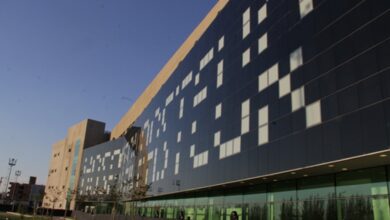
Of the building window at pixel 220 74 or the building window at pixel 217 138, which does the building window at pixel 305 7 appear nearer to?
the building window at pixel 220 74

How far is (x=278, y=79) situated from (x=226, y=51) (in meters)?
11.9

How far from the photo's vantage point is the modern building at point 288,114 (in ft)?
58.3

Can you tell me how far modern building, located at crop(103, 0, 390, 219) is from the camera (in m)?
17.8

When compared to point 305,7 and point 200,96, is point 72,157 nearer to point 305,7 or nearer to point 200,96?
point 200,96

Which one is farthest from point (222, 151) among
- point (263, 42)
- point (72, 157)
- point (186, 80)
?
point (72, 157)

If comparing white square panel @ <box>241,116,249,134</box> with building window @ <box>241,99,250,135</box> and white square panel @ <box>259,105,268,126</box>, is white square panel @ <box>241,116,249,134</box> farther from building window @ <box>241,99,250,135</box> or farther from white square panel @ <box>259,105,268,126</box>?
white square panel @ <box>259,105,268,126</box>

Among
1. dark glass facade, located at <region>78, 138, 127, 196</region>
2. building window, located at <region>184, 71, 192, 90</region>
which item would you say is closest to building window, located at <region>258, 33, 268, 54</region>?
building window, located at <region>184, 71, 192, 90</region>

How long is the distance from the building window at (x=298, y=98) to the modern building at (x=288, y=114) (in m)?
0.06

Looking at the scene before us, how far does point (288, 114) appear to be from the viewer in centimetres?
2328

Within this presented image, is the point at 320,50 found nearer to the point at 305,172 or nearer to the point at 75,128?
the point at 305,172

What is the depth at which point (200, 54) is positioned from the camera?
4438cm

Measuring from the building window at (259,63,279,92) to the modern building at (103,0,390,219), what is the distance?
8 cm

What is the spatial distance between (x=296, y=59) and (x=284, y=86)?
1.85m

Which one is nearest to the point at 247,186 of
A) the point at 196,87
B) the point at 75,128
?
the point at 196,87
